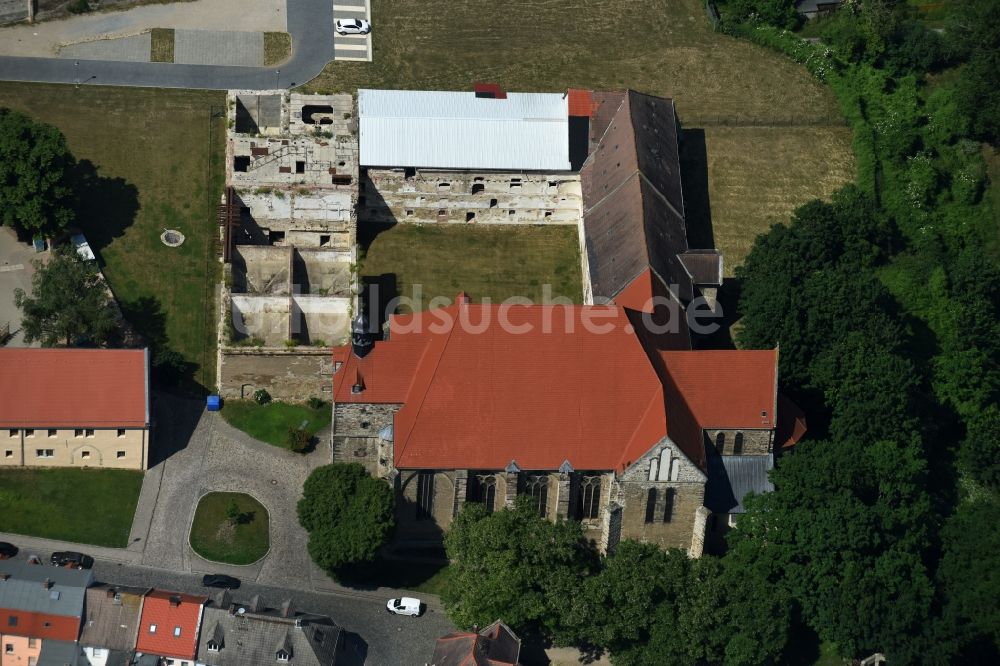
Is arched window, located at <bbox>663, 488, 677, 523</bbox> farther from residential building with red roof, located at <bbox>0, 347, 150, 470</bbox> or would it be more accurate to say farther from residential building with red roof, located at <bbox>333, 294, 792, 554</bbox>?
residential building with red roof, located at <bbox>0, 347, 150, 470</bbox>

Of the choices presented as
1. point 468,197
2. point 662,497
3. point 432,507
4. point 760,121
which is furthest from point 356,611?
point 760,121

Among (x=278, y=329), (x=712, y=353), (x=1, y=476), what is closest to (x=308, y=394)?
(x=278, y=329)

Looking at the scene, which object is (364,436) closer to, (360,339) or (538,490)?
(360,339)

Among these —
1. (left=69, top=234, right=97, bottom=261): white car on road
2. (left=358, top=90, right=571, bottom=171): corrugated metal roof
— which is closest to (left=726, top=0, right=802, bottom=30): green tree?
(left=358, top=90, right=571, bottom=171): corrugated metal roof

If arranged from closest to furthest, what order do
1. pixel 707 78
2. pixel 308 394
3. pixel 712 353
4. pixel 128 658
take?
pixel 128 658 < pixel 712 353 < pixel 308 394 < pixel 707 78

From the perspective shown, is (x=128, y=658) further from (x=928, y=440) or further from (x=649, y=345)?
(x=928, y=440)
